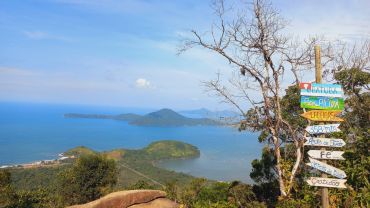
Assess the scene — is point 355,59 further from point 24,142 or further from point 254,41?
point 24,142

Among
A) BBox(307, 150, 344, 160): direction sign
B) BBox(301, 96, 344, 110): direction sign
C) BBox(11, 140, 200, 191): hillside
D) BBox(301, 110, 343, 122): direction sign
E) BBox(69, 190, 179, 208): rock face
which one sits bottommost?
BBox(11, 140, 200, 191): hillside

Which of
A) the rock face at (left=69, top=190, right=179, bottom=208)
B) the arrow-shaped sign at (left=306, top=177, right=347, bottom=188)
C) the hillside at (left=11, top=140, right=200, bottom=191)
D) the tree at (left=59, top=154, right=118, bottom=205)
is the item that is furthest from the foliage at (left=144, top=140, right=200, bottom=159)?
the arrow-shaped sign at (left=306, top=177, right=347, bottom=188)

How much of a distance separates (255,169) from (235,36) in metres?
8.51

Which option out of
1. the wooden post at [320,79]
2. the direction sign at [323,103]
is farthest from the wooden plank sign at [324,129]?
the wooden post at [320,79]

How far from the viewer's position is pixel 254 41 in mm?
7227

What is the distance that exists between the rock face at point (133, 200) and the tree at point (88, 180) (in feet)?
30.2

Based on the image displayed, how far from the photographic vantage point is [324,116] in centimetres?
464

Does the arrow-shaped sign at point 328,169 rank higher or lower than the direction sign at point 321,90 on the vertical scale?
lower

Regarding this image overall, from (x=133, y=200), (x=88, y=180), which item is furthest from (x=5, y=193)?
(x=133, y=200)

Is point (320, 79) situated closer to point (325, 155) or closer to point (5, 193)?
point (325, 155)

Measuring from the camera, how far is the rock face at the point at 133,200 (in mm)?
9297

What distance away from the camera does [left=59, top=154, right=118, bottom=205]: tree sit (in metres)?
19.9

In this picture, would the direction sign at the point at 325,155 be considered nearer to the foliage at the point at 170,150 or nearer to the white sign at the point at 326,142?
the white sign at the point at 326,142

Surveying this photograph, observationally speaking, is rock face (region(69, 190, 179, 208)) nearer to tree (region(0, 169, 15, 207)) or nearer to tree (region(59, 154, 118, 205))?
tree (region(0, 169, 15, 207))
